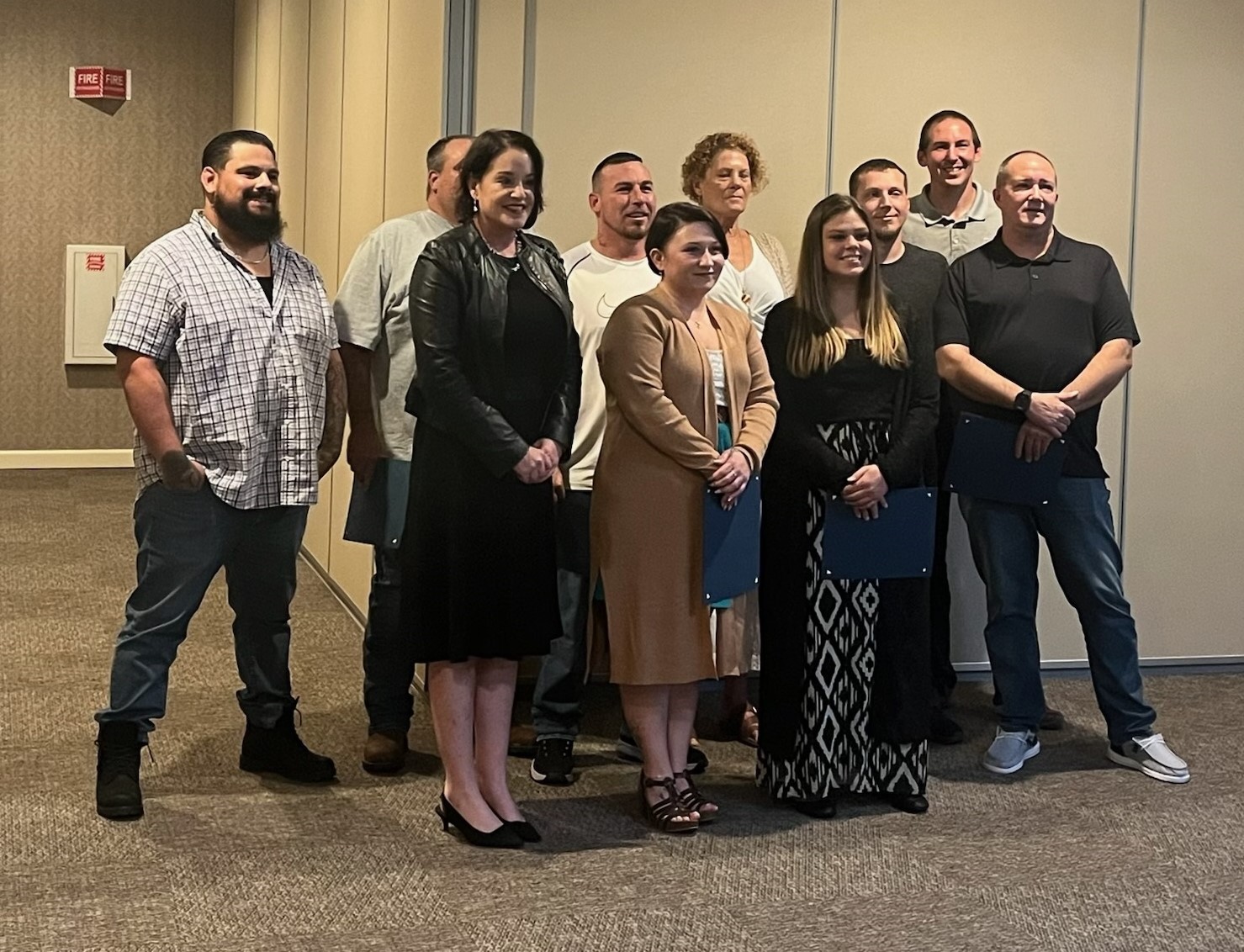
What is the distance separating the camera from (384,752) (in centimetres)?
413

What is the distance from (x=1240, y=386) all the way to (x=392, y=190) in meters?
2.86

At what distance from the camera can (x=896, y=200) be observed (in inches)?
174

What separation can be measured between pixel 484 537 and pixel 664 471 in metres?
0.44

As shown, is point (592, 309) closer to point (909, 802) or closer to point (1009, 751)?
point (909, 802)

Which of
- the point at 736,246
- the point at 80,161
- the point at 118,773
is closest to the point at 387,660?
the point at 118,773

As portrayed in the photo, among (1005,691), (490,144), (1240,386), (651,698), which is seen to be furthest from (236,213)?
(1240,386)

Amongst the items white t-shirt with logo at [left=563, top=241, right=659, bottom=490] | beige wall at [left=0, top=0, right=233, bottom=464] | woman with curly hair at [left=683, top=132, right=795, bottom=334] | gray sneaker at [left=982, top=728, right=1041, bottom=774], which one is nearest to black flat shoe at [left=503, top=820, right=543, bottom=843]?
white t-shirt with logo at [left=563, top=241, right=659, bottom=490]

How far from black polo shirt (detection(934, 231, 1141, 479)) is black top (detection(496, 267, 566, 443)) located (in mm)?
1193

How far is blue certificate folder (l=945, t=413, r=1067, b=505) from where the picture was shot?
4.23m

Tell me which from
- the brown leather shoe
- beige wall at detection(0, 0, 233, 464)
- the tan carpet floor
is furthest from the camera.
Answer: beige wall at detection(0, 0, 233, 464)

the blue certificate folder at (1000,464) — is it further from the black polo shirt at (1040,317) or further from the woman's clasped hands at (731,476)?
the woman's clasped hands at (731,476)

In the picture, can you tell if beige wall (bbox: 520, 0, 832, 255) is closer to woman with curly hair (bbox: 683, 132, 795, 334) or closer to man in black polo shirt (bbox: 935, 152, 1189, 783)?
woman with curly hair (bbox: 683, 132, 795, 334)

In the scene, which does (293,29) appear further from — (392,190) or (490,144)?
(490,144)

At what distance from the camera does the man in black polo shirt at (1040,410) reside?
4.23 metres
